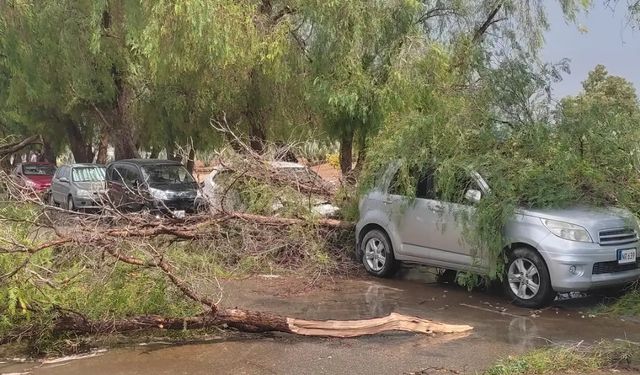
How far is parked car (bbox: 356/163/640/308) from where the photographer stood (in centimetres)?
792

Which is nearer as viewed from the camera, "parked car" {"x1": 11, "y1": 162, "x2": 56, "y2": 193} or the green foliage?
the green foliage

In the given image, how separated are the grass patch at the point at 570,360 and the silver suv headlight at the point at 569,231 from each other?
185 centimetres

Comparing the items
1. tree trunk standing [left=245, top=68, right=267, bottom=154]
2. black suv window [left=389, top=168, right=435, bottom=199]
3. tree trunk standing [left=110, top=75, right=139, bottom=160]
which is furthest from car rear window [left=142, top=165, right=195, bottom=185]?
black suv window [left=389, top=168, right=435, bottom=199]

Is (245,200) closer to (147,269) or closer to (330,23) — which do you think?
(147,269)

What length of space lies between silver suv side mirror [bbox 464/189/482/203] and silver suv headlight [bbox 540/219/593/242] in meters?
0.94

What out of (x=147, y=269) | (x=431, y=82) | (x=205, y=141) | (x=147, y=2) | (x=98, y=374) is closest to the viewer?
(x=98, y=374)

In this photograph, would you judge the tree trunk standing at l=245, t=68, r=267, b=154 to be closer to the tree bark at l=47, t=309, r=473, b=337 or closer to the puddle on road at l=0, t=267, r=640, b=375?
the puddle on road at l=0, t=267, r=640, b=375

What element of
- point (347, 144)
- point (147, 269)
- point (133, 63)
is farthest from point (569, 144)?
point (133, 63)

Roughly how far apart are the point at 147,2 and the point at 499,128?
9.48 metres

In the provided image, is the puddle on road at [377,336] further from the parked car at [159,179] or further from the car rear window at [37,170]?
the car rear window at [37,170]

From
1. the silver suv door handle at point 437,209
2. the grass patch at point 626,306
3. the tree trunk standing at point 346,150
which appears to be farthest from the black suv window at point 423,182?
the tree trunk standing at point 346,150

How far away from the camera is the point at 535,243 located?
8.08m

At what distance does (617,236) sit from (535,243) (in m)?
0.99

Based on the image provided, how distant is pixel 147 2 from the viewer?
611 inches
